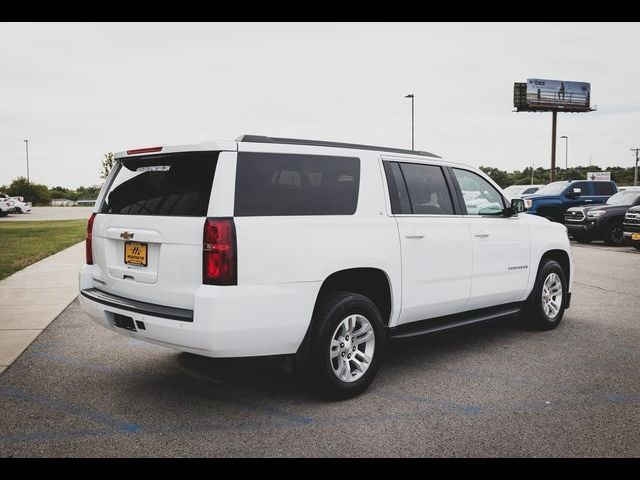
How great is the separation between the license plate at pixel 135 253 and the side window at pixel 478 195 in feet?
10.2

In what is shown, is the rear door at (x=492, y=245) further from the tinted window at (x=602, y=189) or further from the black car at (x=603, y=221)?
the tinted window at (x=602, y=189)

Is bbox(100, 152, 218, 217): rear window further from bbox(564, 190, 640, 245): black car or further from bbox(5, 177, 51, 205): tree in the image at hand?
bbox(5, 177, 51, 205): tree

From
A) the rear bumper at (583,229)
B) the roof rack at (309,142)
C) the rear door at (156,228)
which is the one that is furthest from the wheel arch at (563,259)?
the rear bumper at (583,229)

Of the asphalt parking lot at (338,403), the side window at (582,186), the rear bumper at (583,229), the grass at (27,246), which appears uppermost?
the side window at (582,186)

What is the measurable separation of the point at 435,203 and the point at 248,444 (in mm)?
2792

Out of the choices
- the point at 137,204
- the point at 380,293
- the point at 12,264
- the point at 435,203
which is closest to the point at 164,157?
the point at 137,204

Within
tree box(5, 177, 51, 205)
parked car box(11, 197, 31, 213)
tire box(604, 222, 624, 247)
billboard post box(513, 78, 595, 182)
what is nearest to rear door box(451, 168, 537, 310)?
tire box(604, 222, 624, 247)

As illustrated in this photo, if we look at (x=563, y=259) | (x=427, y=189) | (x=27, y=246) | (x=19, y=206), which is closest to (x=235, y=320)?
(x=427, y=189)

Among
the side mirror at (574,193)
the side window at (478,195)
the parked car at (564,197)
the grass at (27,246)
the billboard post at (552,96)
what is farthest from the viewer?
the billboard post at (552,96)

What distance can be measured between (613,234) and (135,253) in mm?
17295

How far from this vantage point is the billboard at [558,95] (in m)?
50.3

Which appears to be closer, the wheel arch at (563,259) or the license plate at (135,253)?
the license plate at (135,253)

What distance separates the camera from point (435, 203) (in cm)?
533

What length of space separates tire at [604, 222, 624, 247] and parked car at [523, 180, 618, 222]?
225 cm
